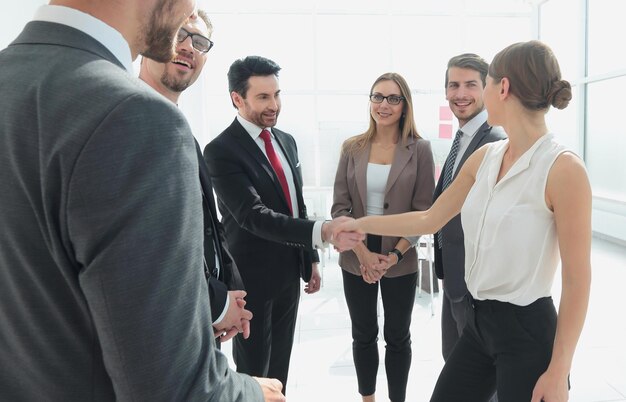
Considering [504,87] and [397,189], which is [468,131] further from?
[504,87]

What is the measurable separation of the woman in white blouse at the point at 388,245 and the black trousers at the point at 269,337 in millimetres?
408

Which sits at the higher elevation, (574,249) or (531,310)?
(574,249)

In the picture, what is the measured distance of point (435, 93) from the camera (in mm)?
8172

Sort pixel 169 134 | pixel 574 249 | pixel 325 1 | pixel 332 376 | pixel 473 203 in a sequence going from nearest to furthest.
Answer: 1. pixel 169 134
2. pixel 574 249
3. pixel 473 203
4. pixel 332 376
5. pixel 325 1

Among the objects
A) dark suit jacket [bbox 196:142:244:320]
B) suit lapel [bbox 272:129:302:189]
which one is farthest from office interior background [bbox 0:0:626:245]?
dark suit jacket [bbox 196:142:244:320]

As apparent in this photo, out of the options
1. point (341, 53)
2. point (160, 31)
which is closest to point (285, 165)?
point (160, 31)

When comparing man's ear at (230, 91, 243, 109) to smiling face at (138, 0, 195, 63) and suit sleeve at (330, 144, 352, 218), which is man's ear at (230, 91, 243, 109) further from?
smiling face at (138, 0, 195, 63)

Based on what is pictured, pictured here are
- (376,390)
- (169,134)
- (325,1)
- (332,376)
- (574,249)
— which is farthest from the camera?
(325,1)

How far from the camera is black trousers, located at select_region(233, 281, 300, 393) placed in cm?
227

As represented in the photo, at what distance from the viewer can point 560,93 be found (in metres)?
1.46

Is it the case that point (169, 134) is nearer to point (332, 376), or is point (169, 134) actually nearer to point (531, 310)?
point (531, 310)

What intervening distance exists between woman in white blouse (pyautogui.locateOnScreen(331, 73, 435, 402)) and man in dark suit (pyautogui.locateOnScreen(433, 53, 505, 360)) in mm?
211

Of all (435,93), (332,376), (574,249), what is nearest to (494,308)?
Answer: (574,249)

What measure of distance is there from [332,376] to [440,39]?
267 inches
